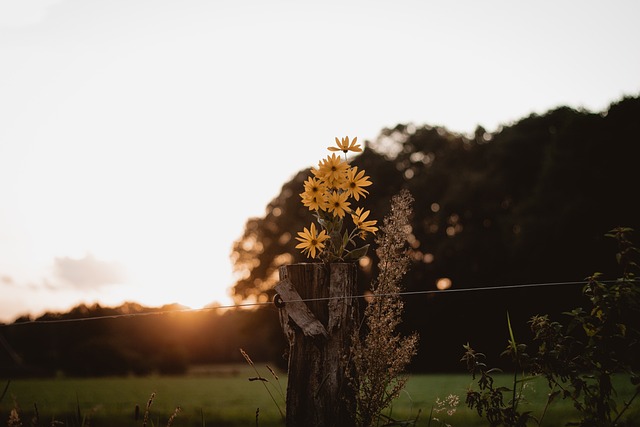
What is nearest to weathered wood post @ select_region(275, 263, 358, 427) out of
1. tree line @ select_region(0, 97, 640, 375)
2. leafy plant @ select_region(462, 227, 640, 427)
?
leafy plant @ select_region(462, 227, 640, 427)

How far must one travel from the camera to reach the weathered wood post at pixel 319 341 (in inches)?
133

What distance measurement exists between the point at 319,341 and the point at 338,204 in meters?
0.91

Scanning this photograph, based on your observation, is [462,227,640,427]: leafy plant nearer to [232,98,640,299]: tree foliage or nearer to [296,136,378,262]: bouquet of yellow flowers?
[296,136,378,262]: bouquet of yellow flowers

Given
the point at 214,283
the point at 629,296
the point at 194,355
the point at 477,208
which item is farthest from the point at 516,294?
the point at 194,355

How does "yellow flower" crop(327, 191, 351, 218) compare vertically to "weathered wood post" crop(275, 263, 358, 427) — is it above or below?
above

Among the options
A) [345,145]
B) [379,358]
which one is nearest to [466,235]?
[345,145]

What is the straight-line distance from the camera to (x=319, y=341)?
342 centimetres

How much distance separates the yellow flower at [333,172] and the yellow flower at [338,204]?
0.08 m

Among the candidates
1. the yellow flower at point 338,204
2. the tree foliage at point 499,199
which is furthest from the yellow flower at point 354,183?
the tree foliage at point 499,199

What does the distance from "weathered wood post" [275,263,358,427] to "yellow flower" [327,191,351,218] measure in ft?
1.23

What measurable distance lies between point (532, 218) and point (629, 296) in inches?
925

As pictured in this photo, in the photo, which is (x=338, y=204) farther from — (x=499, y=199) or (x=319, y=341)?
(x=499, y=199)

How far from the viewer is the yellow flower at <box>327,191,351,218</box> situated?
3758 millimetres

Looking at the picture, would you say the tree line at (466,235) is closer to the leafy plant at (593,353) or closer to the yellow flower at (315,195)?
the yellow flower at (315,195)
